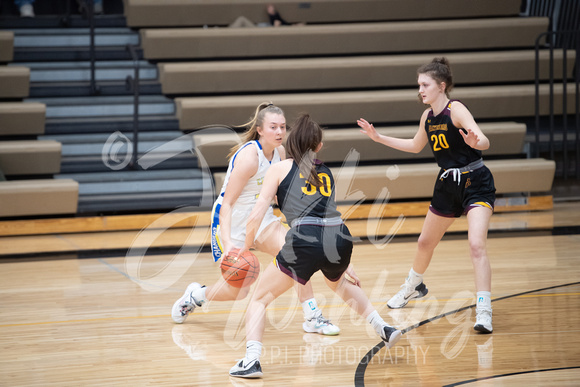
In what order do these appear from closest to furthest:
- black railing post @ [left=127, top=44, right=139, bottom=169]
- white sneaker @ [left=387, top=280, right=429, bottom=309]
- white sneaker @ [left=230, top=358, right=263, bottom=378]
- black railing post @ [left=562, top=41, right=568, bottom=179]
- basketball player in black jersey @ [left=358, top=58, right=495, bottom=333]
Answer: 1. white sneaker @ [left=230, top=358, right=263, bottom=378]
2. basketball player in black jersey @ [left=358, top=58, right=495, bottom=333]
3. white sneaker @ [left=387, top=280, right=429, bottom=309]
4. black railing post @ [left=127, top=44, right=139, bottom=169]
5. black railing post @ [left=562, top=41, right=568, bottom=179]

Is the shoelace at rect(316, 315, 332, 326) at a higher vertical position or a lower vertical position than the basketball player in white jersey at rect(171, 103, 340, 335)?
lower

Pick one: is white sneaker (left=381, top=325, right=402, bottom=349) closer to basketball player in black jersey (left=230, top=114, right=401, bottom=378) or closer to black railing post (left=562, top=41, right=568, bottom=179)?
basketball player in black jersey (left=230, top=114, right=401, bottom=378)

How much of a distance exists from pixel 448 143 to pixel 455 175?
17 cm

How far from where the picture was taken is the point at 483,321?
3355 millimetres

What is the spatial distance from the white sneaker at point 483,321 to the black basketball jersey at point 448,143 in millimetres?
Result: 748

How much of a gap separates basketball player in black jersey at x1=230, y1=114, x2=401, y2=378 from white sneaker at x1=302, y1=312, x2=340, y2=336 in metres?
0.62

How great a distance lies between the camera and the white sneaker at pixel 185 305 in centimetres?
366

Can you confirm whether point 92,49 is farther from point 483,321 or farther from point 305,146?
point 483,321

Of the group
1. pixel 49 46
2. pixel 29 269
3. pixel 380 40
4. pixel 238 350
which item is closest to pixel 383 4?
pixel 380 40

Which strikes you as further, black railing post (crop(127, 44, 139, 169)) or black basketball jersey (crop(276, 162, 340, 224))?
black railing post (crop(127, 44, 139, 169))

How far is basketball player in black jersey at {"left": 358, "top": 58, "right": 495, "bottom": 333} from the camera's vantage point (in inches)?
136

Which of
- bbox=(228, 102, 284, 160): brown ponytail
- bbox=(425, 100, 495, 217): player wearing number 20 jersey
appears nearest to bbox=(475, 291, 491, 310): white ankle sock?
bbox=(425, 100, 495, 217): player wearing number 20 jersey

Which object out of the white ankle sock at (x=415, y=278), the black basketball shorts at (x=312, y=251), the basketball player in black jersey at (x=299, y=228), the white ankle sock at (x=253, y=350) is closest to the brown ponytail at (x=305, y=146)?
the basketball player in black jersey at (x=299, y=228)

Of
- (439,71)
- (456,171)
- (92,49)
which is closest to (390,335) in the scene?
(456,171)
